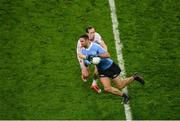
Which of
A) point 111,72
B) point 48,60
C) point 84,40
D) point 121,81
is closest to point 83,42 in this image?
point 84,40

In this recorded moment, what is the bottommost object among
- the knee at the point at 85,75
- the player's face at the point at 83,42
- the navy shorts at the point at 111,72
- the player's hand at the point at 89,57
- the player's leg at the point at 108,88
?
the player's leg at the point at 108,88

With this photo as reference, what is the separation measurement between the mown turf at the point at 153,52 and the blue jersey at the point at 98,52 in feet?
4.20

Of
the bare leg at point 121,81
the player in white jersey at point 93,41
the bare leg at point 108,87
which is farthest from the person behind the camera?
the player in white jersey at point 93,41

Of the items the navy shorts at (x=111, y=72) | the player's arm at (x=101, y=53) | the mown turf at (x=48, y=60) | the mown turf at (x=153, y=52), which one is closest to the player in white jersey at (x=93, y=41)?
the mown turf at (x=48, y=60)

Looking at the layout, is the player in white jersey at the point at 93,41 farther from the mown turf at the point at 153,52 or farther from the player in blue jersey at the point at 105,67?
the mown turf at the point at 153,52

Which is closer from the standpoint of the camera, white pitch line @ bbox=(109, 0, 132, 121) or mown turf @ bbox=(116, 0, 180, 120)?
white pitch line @ bbox=(109, 0, 132, 121)

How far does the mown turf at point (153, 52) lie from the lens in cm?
1253

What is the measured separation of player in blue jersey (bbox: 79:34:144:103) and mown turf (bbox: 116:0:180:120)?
0.62 meters

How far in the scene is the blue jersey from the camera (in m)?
12.0

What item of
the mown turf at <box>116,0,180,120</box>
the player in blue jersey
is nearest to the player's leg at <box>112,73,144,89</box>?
the player in blue jersey

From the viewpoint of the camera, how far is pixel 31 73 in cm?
1358

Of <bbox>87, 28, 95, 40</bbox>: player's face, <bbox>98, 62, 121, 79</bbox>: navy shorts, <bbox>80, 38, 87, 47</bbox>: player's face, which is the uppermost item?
<bbox>87, 28, 95, 40</bbox>: player's face

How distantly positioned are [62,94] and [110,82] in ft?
4.53

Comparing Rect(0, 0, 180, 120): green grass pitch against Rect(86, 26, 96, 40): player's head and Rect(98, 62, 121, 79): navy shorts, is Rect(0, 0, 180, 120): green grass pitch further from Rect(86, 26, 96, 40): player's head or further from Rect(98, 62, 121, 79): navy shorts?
Rect(86, 26, 96, 40): player's head
